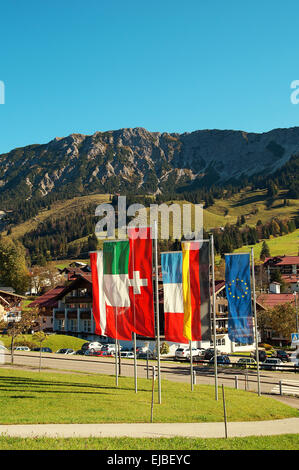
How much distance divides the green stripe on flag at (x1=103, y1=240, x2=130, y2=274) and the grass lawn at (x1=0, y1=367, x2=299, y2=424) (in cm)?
693

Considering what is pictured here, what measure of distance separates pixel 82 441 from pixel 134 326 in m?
11.3

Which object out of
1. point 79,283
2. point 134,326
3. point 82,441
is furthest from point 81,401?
point 79,283

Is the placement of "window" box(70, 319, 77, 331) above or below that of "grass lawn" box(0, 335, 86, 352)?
above

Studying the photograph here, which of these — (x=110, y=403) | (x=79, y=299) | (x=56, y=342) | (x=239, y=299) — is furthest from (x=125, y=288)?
(x=79, y=299)

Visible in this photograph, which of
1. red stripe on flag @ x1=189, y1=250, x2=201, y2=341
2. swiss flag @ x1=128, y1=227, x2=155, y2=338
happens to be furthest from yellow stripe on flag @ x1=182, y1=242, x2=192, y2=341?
swiss flag @ x1=128, y1=227, x2=155, y2=338

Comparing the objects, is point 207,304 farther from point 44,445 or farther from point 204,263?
point 44,445

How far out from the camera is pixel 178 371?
43.8m

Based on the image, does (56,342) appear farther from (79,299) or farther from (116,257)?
(116,257)

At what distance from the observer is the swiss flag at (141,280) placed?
25.0 metres

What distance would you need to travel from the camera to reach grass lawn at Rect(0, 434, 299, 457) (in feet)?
44.4

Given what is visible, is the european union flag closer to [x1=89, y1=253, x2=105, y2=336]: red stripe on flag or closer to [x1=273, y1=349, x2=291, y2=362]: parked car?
[x1=89, y1=253, x2=105, y2=336]: red stripe on flag

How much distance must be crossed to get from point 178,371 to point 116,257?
2110 centimetres

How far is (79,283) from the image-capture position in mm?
76812

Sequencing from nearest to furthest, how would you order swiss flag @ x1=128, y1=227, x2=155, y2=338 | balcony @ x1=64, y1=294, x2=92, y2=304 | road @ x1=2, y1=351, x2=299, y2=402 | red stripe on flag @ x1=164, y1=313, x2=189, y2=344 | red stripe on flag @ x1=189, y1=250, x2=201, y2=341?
swiss flag @ x1=128, y1=227, x2=155, y2=338, red stripe on flag @ x1=189, y1=250, x2=201, y2=341, red stripe on flag @ x1=164, y1=313, x2=189, y2=344, road @ x1=2, y1=351, x2=299, y2=402, balcony @ x1=64, y1=294, x2=92, y2=304
